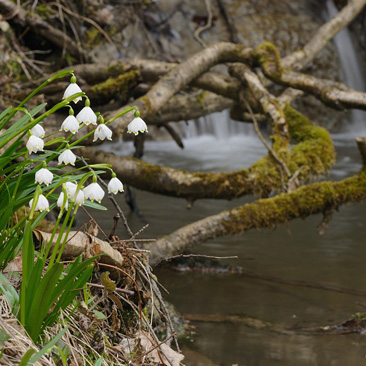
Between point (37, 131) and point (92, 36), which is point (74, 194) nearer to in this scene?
point (37, 131)

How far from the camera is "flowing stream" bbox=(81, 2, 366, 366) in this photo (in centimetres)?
370

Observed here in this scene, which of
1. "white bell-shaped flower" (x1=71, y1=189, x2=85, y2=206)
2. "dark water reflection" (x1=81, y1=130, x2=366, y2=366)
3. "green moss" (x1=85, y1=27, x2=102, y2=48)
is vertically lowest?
"dark water reflection" (x1=81, y1=130, x2=366, y2=366)

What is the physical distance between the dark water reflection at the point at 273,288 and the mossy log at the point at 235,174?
71 cm

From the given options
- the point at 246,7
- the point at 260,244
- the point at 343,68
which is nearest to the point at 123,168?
the point at 260,244

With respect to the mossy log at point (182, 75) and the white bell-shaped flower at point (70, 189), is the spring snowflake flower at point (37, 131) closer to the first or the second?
the white bell-shaped flower at point (70, 189)

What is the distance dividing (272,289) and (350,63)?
8.92m

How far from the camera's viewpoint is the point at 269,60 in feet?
19.1

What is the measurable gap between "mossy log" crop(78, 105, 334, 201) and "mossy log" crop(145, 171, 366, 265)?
0.21 metres

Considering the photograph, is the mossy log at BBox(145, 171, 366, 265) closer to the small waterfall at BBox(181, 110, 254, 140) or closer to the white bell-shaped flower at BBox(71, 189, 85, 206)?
the white bell-shaped flower at BBox(71, 189, 85, 206)

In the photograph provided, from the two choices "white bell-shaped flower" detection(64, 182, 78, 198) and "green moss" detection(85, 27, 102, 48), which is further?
"green moss" detection(85, 27, 102, 48)

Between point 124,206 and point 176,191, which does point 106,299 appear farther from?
point 124,206

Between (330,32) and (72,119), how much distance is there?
560 centimetres

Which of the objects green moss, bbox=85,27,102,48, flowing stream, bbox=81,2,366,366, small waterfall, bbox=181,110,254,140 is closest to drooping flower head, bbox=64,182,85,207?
flowing stream, bbox=81,2,366,366

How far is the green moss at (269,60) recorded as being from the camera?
18.8ft
